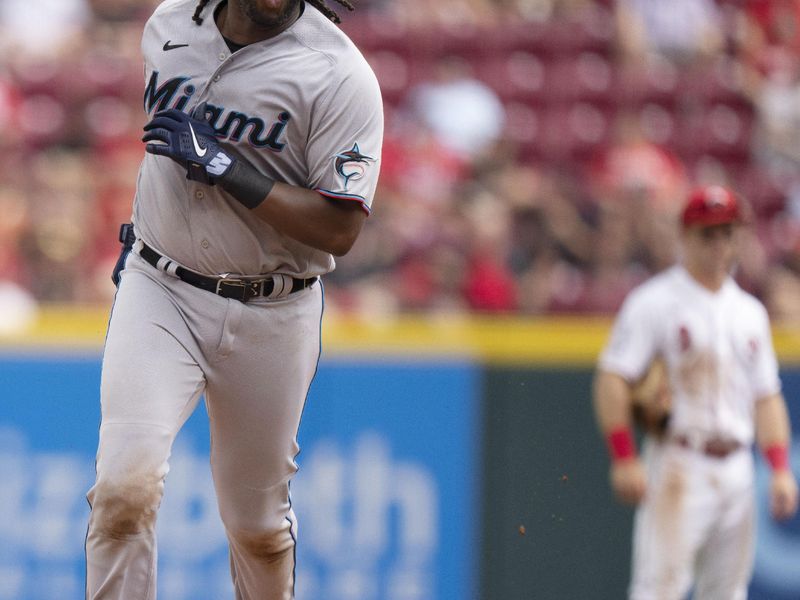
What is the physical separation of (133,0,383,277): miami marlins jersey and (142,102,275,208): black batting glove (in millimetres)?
139

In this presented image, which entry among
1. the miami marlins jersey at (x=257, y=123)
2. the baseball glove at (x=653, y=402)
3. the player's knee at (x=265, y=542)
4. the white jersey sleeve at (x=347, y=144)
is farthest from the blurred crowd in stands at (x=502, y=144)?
the white jersey sleeve at (x=347, y=144)

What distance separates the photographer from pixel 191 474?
A: 6629mm

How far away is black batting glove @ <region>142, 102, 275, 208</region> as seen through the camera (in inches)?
133

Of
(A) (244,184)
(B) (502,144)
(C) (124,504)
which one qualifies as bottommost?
(C) (124,504)

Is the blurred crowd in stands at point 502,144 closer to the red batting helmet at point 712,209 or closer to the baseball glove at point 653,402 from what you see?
the baseball glove at point 653,402

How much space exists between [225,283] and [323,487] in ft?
10.3

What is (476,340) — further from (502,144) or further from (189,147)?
(189,147)

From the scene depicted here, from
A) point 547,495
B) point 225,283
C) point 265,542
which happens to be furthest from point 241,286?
point 547,495

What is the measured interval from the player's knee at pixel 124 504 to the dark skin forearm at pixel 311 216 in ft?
2.40

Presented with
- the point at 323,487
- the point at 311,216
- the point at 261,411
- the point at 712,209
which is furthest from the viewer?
the point at 323,487

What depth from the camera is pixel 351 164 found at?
351 centimetres

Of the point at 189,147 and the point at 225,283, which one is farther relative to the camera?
the point at 225,283

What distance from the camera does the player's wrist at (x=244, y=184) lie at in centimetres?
339

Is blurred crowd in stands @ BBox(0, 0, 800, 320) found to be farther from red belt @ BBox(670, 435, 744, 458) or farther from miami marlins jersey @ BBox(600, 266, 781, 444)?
red belt @ BBox(670, 435, 744, 458)
